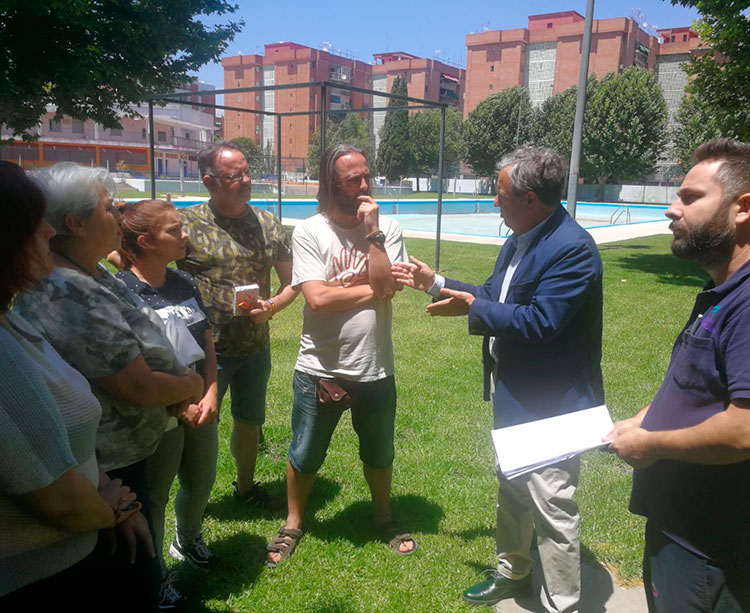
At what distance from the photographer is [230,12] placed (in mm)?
16969

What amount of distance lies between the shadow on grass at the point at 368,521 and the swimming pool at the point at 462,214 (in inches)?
Answer: 750

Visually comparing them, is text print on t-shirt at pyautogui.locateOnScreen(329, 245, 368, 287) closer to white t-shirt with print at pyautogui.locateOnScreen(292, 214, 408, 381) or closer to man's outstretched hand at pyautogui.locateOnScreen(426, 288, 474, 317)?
white t-shirt with print at pyautogui.locateOnScreen(292, 214, 408, 381)

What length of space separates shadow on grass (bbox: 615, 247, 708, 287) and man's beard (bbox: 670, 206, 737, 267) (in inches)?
381

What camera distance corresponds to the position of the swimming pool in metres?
25.3

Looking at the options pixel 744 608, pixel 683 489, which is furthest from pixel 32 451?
pixel 744 608

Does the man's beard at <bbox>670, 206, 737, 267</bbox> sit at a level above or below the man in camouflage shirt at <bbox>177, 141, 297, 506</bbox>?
above

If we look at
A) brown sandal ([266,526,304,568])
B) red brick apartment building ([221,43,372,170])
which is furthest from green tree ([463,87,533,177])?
brown sandal ([266,526,304,568])

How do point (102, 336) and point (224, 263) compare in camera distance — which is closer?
point (102, 336)

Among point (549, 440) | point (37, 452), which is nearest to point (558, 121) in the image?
point (549, 440)

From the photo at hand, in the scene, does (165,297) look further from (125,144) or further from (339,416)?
(125,144)

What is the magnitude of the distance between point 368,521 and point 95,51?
15.3 meters

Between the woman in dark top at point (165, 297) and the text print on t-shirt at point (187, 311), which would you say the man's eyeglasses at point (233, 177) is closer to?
the woman in dark top at point (165, 297)

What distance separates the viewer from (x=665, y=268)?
12.5m

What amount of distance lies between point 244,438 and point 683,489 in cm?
225
